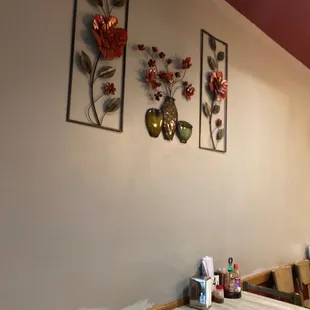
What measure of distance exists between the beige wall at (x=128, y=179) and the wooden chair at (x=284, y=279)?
9 centimetres

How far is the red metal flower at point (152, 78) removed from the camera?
180 cm

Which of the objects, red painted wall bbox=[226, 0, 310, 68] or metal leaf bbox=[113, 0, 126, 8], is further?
red painted wall bbox=[226, 0, 310, 68]

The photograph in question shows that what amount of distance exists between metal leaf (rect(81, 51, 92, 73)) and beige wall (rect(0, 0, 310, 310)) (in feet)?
0.25

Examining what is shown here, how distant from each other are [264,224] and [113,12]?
1.88 metres

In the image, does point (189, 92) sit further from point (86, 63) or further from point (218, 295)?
point (218, 295)

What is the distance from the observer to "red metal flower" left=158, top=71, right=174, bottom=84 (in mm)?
Answer: 1868

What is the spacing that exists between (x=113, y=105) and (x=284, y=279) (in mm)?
2000

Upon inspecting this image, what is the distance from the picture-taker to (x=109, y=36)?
160 centimetres

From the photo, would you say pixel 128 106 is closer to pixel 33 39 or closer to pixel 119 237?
pixel 33 39

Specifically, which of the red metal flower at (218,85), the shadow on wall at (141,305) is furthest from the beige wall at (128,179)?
the red metal flower at (218,85)

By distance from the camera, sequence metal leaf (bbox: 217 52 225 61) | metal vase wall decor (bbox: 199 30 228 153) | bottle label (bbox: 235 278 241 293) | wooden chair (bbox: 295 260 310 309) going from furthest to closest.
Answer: wooden chair (bbox: 295 260 310 309), metal leaf (bbox: 217 52 225 61), metal vase wall decor (bbox: 199 30 228 153), bottle label (bbox: 235 278 241 293)

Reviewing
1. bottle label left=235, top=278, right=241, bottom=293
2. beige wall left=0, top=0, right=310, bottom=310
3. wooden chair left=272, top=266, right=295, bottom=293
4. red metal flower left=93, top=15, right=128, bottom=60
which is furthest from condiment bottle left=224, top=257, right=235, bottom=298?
red metal flower left=93, top=15, right=128, bottom=60

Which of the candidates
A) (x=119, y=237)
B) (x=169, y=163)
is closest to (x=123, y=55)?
(x=169, y=163)

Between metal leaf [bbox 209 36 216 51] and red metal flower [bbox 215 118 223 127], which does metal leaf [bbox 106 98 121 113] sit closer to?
red metal flower [bbox 215 118 223 127]
